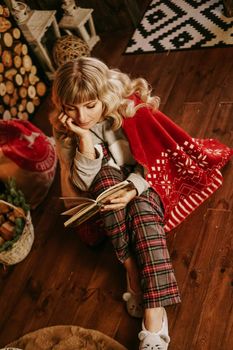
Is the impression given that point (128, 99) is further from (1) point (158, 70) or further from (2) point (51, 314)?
(1) point (158, 70)

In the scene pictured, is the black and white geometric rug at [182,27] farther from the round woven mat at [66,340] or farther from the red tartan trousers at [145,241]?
the round woven mat at [66,340]

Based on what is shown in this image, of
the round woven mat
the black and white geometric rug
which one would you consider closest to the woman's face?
the round woven mat

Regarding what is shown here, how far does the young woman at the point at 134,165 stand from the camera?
1.46 m

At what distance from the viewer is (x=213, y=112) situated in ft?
7.53

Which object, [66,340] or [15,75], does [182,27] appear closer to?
[15,75]

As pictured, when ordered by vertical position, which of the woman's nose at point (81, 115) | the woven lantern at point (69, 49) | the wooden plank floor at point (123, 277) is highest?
the woman's nose at point (81, 115)

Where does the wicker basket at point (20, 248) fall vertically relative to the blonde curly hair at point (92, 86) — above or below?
below

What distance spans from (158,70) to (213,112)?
614mm

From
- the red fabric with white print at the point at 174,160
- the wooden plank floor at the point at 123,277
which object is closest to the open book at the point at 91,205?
the red fabric with white print at the point at 174,160

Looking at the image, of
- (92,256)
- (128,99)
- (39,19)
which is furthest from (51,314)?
(39,19)

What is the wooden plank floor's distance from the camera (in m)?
1.58

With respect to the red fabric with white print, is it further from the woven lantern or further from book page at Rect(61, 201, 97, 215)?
the woven lantern

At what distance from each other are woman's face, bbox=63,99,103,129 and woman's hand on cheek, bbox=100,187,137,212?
288 mm

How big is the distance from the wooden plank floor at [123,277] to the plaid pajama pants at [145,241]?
15 centimetres
